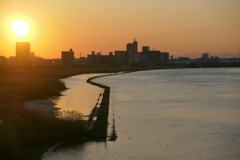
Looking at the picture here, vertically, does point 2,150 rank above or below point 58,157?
above

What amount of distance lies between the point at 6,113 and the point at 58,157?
4172mm

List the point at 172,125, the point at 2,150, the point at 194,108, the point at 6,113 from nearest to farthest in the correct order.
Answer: the point at 2,150, the point at 6,113, the point at 172,125, the point at 194,108

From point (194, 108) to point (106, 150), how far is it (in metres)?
15.6

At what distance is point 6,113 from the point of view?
1678cm

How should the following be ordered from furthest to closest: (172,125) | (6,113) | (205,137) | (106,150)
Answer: (172,125), (205,137), (6,113), (106,150)

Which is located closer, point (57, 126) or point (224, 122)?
point (57, 126)

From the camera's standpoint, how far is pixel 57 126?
16.0 meters

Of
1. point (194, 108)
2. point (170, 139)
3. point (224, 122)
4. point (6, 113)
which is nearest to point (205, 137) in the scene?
point (170, 139)

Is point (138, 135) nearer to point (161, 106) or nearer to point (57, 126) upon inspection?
point (57, 126)

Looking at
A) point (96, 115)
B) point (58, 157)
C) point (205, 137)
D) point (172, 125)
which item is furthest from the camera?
point (96, 115)

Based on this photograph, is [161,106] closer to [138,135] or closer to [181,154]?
[138,135]

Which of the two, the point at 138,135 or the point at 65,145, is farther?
the point at 138,135

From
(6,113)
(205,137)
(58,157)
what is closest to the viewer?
(58,157)

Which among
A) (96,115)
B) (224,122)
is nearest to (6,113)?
(96,115)
